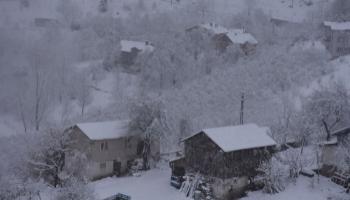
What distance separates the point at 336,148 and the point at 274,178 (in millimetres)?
4979

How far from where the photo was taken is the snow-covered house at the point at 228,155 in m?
30.8

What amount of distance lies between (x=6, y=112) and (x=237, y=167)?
36.8 meters

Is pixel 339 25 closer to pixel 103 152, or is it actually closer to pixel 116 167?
pixel 116 167

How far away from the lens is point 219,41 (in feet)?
237

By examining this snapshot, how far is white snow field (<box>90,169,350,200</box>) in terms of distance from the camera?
29828 mm

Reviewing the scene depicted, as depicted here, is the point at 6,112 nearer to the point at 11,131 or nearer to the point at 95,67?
the point at 11,131

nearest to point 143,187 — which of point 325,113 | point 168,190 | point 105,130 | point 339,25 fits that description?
point 168,190

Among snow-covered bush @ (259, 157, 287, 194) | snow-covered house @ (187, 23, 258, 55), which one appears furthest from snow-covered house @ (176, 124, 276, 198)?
snow-covered house @ (187, 23, 258, 55)

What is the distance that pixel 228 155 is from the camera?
30828 millimetres

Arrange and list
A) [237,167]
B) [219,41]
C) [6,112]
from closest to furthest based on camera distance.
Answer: [237,167], [6,112], [219,41]

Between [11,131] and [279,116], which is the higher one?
[279,116]

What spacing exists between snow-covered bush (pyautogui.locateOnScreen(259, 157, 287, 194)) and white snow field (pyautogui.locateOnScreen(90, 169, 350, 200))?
1.31 ft

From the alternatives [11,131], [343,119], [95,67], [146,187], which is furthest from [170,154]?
[95,67]

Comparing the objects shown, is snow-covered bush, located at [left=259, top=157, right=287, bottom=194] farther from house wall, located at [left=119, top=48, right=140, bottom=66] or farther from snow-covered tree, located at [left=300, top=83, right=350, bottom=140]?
house wall, located at [left=119, top=48, right=140, bottom=66]
